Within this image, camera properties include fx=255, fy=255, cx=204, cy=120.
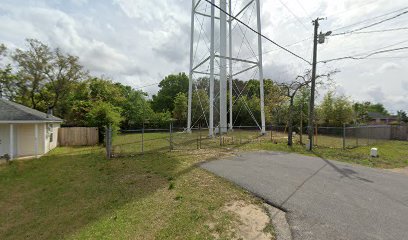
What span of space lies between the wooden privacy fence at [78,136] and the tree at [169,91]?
29840 millimetres

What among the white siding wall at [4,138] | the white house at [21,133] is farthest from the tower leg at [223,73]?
the white siding wall at [4,138]

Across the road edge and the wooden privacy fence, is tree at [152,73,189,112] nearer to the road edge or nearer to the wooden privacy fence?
the wooden privacy fence

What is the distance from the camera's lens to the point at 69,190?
823 cm

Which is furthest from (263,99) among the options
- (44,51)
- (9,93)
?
(9,93)

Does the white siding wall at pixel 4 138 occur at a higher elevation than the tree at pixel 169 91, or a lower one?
lower

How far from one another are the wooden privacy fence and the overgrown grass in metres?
9.81

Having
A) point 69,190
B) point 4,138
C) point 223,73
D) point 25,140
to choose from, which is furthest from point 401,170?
point 4,138

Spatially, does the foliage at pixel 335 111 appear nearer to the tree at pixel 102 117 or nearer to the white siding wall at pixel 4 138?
the tree at pixel 102 117

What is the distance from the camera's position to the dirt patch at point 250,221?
4680 millimetres

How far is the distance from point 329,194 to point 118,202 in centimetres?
564

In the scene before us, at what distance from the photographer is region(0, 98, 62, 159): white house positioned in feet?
48.4

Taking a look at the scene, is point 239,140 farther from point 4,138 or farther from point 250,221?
point 4,138

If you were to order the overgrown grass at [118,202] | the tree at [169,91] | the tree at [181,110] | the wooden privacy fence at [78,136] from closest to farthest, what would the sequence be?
the overgrown grass at [118,202], the wooden privacy fence at [78,136], the tree at [181,110], the tree at [169,91]

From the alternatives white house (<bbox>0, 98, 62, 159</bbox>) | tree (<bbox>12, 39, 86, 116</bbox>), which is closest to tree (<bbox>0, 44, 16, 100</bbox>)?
tree (<bbox>12, 39, 86, 116</bbox>)
